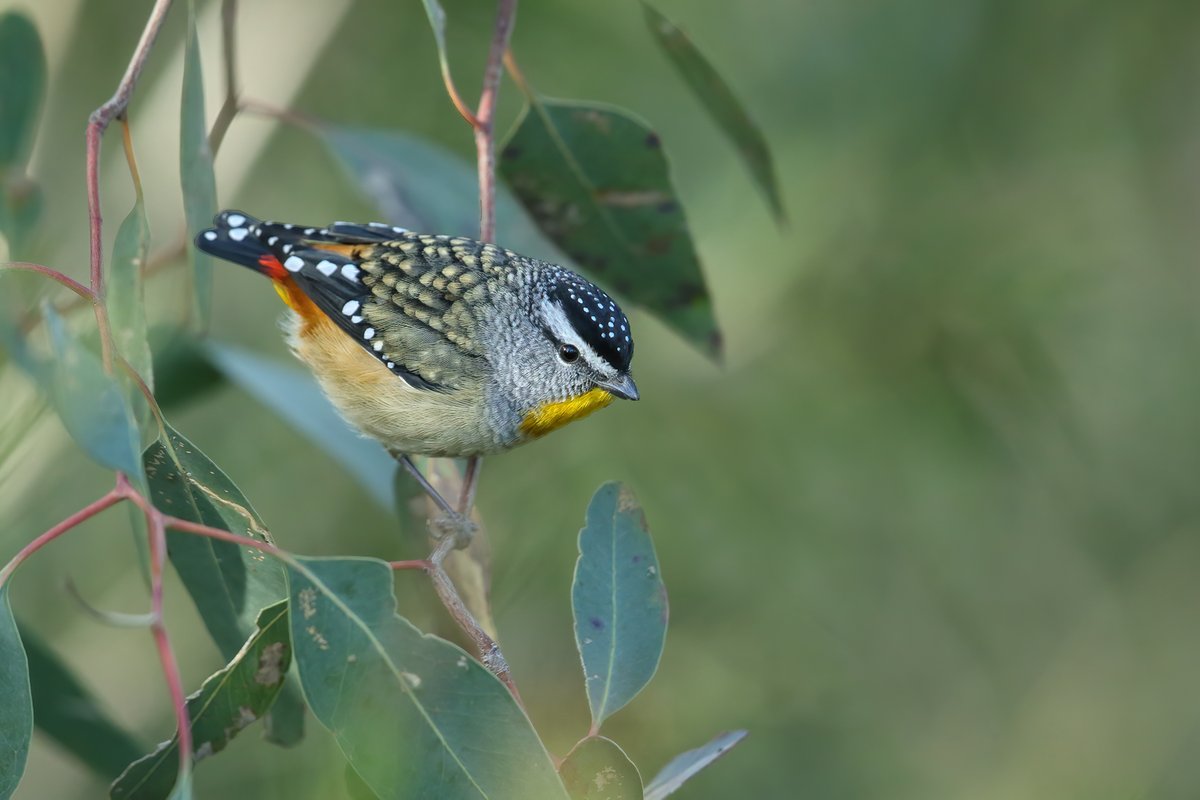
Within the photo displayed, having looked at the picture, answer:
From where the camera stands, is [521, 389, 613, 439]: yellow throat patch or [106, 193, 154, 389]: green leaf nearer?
[106, 193, 154, 389]: green leaf

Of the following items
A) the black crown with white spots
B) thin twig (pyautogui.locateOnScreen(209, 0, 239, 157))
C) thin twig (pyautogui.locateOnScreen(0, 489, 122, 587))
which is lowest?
the black crown with white spots

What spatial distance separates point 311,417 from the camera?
392 centimetres

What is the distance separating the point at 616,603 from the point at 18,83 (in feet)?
9.04

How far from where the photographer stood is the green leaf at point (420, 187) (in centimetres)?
412

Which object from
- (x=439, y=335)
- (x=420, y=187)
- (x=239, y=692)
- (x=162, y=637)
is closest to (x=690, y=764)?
(x=239, y=692)

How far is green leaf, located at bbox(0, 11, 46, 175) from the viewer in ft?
12.5

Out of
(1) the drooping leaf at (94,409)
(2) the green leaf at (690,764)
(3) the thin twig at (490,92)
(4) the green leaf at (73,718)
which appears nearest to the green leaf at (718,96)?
(3) the thin twig at (490,92)

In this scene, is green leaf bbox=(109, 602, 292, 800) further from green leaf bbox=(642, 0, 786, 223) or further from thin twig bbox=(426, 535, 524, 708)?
green leaf bbox=(642, 0, 786, 223)

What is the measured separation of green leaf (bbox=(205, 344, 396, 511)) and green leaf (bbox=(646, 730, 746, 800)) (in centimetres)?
151

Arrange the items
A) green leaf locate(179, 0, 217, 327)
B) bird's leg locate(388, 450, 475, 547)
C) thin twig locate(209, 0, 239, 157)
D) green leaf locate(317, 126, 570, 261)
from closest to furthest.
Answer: green leaf locate(179, 0, 217, 327) → bird's leg locate(388, 450, 475, 547) → thin twig locate(209, 0, 239, 157) → green leaf locate(317, 126, 570, 261)

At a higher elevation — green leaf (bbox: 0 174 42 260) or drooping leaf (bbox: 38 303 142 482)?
drooping leaf (bbox: 38 303 142 482)

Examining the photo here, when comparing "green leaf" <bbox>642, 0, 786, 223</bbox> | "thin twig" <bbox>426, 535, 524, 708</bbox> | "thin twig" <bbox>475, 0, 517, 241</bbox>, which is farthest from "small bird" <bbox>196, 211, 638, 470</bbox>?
"thin twig" <bbox>426, 535, 524, 708</bbox>

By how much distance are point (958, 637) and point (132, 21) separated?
204 inches

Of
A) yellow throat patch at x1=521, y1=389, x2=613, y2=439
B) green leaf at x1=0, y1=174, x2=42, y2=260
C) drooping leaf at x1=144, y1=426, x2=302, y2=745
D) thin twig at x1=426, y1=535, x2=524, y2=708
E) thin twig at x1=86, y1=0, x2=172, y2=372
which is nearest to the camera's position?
thin twig at x1=86, y1=0, x2=172, y2=372
